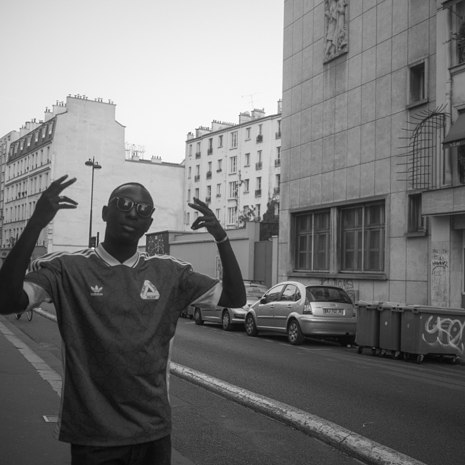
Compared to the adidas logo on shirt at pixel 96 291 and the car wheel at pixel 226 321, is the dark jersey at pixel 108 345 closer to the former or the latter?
the adidas logo on shirt at pixel 96 291

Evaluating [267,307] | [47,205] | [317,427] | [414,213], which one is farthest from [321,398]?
[414,213]

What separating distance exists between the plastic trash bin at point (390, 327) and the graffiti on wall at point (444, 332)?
2.07ft

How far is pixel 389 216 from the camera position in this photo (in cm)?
2319

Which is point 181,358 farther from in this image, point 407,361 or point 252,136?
point 252,136

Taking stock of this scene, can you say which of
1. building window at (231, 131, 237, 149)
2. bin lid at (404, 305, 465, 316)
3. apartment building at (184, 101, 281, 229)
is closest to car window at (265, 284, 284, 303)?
bin lid at (404, 305, 465, 316)

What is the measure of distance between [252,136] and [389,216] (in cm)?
4947

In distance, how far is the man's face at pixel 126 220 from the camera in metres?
2.82

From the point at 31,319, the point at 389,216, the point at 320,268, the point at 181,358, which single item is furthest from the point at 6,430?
the point at 320,268

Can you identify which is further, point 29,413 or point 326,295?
point 326,295

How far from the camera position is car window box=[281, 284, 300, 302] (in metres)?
17.4

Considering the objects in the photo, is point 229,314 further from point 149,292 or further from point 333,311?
point 149,292

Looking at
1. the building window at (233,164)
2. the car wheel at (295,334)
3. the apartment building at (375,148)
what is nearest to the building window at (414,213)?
the apartment building at (375,148)

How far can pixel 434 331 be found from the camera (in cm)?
1384

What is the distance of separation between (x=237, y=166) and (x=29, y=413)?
66867 millimetres
